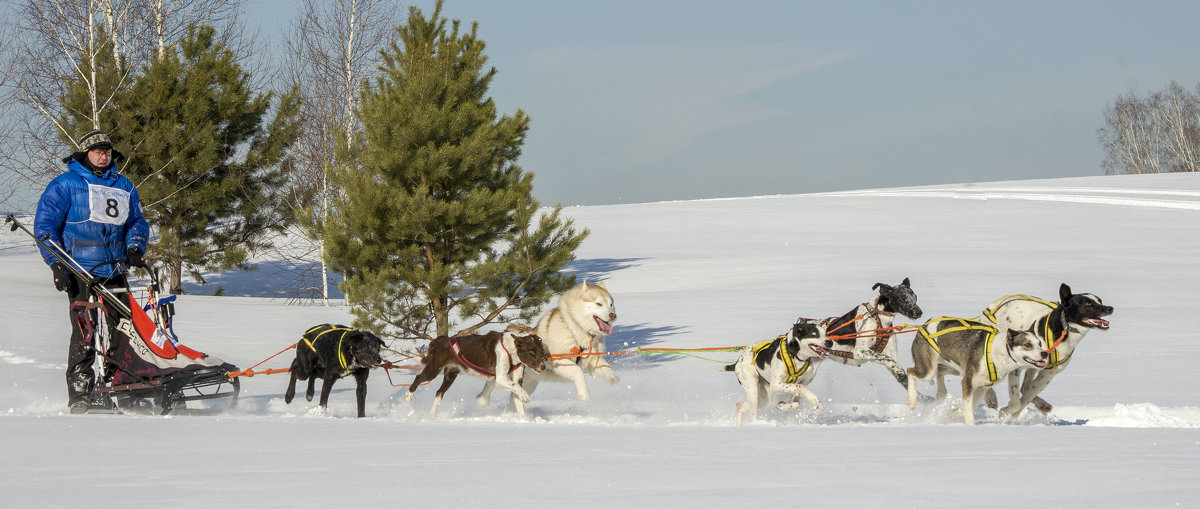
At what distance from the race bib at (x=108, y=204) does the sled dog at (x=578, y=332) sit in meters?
3.03

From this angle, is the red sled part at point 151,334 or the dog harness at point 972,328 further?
the red sled part at point 151,334

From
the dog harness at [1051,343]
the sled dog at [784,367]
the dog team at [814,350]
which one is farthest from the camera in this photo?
the sled dog at [784,367]

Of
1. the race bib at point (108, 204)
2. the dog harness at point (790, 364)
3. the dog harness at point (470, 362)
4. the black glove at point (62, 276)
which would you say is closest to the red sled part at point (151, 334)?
the black glove at point (62, 276)

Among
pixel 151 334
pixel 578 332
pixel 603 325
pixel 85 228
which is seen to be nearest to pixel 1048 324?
pixel 603 325

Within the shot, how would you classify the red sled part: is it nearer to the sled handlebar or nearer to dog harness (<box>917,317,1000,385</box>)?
the sled handlebar

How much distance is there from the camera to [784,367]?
18.7ft

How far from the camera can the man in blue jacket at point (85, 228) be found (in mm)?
5816

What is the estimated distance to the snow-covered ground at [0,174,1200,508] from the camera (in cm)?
290

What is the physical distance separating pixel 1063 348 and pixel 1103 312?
1.00ft

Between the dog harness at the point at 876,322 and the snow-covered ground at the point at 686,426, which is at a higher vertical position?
the dog harness at the point at 876,322

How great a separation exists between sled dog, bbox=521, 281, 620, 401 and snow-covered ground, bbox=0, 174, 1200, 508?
0.32 m

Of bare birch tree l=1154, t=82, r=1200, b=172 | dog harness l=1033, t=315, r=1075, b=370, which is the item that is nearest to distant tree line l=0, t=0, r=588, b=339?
dog harness l=1033, t=315, r=1075, b=370

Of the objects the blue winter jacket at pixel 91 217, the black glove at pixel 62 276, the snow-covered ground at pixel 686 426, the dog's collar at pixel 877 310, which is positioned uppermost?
the blue winter jacket at pixel 91 217

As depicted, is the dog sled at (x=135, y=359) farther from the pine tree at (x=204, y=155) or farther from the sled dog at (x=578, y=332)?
the pine tree at (x=204, y=155)
